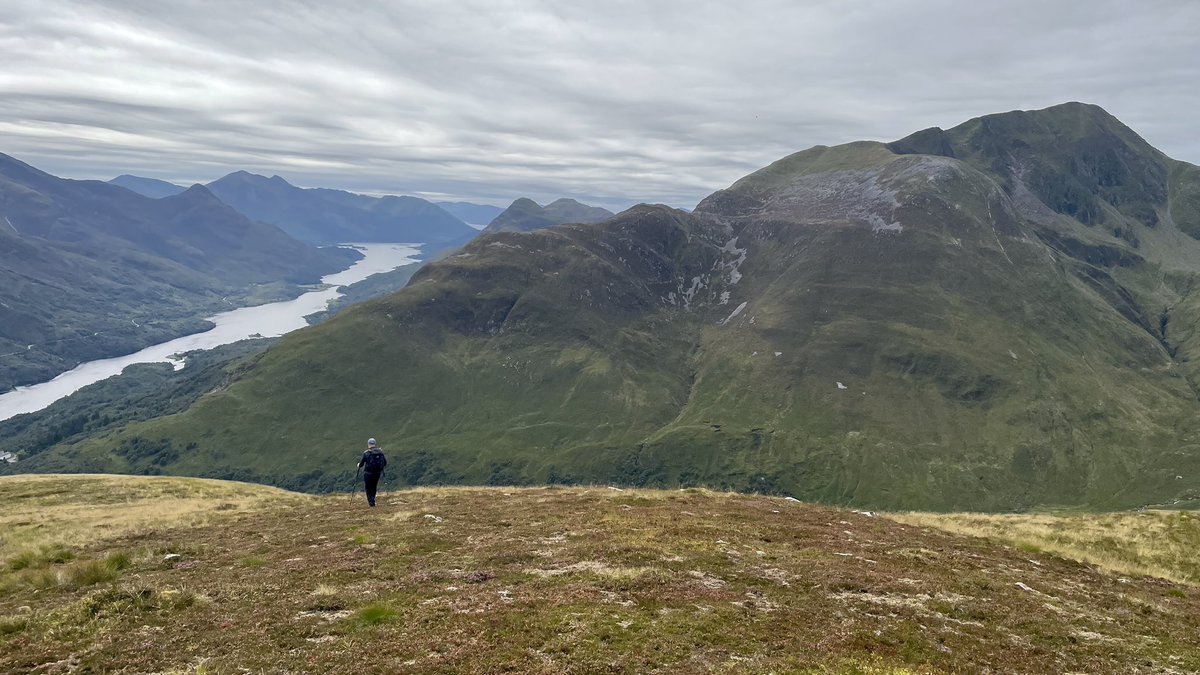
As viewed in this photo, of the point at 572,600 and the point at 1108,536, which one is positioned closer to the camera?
the point at 572,600

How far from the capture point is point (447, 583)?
20.7m

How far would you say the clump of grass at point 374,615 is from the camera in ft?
55.7

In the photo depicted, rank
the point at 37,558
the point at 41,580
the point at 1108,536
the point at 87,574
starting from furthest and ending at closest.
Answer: the point at 1108,536 < the point at 37,558 < the point at 87,574 < the point at 41,580

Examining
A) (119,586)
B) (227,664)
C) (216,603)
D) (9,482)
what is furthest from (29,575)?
(9,482)

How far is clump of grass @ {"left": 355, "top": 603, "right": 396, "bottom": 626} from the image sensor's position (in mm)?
16972

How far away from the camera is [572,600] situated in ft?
61.6

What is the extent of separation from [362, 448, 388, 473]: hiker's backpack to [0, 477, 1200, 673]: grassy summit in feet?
14.7

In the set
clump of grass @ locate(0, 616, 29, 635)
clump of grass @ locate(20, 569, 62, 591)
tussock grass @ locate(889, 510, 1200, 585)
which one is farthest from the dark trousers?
tussock grass @ locate(889, 510, 1200, 585)

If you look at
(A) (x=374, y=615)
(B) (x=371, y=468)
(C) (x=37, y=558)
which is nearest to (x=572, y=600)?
(A) (x=374, y=615)

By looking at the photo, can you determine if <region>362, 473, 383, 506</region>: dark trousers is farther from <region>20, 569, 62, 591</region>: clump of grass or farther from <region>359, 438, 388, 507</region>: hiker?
<region>20, 569, 62, 591</region>: clump of grass

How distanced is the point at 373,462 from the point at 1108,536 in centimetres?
4736

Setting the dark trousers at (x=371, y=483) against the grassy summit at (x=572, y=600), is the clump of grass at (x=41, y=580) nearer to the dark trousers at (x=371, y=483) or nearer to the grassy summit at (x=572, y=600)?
the grassy summit at (x=572, y=600)

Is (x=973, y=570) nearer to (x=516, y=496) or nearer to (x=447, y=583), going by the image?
(x=447, y=583)

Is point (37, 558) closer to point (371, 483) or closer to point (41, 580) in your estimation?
point (41, 580)
